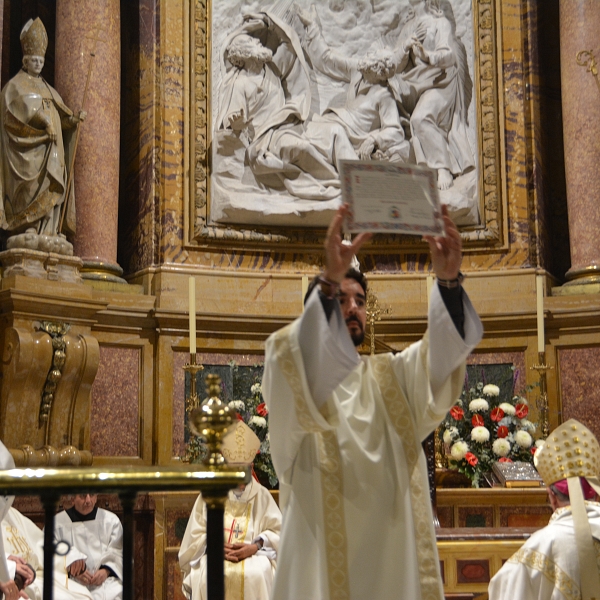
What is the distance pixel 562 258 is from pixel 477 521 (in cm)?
307

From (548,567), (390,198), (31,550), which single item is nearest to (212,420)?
(390,198)

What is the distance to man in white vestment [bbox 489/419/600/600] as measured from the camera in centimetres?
443

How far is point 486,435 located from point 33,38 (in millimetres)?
4559

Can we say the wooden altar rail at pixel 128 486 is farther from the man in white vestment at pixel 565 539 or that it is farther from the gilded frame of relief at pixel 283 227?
the gilded frame of relief at pixel 283 227

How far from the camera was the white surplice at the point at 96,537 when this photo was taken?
7164mm

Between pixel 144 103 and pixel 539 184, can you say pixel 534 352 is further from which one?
pixel 144 103

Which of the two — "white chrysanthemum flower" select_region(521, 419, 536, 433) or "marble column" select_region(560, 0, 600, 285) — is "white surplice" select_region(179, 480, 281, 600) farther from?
"marble column" select_region(560, 0, 600, 285)

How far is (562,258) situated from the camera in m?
8.98

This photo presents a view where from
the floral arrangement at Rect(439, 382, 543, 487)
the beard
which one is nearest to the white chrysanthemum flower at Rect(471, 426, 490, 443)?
the floral arrangement at Rect(439, 382, 543, 487)

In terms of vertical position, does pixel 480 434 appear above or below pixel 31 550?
above

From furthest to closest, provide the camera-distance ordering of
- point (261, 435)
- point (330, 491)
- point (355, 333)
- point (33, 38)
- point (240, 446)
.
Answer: point (33, 38) → point (261, 435) → point (240, 446) → point (355, 333) → point (330, 491)

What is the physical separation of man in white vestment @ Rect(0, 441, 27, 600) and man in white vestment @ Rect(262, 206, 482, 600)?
1487 mm

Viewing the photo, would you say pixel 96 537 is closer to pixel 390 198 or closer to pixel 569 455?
pixel 569 455

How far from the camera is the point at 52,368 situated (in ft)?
23.6
